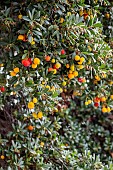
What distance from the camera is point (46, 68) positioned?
1.67 m

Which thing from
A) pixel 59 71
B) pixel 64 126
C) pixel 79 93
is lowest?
pixel 64 126

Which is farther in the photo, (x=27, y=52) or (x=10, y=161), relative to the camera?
(x=10, y=161)

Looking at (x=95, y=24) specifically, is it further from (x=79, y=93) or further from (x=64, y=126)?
(x=64, y=126)

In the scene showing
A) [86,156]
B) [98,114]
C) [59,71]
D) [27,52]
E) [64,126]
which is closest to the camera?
[27,52]

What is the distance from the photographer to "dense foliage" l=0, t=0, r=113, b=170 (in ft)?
5.11

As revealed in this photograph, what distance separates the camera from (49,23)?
1.59 m

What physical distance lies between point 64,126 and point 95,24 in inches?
53.5

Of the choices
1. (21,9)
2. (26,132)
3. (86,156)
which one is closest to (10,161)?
(26,132)

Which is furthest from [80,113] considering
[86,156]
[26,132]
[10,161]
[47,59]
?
[47,59]

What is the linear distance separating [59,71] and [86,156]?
0.79m

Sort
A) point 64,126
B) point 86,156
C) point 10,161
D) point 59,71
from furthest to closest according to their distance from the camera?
point 64,126 → point 86,156 → point 10,161 → point 59,71

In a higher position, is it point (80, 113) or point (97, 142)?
point (80, 113)

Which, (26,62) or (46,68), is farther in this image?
(46,68)

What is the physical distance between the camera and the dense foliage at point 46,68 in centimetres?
156
